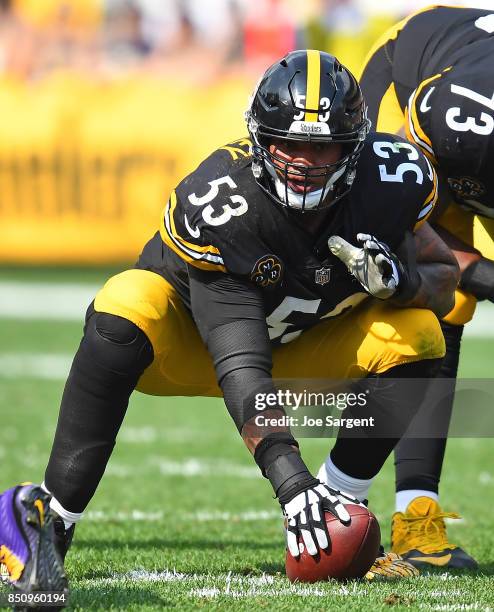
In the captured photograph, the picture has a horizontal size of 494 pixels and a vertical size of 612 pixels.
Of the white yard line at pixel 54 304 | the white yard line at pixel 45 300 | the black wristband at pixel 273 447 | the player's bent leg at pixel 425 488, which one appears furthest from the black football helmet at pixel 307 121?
the white yard line at pixel 45 300

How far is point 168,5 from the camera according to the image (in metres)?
13.6

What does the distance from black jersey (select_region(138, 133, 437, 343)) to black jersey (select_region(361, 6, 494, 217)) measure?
0.57ft

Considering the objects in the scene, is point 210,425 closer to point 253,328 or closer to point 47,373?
point 47,373

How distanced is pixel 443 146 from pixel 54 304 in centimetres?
845

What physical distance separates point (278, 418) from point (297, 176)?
0.64m

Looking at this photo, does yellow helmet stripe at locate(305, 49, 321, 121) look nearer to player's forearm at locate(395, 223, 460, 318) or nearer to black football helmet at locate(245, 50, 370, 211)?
black football helmet at locate(245, 50, 370, 211)

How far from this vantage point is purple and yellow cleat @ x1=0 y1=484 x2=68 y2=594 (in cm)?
255

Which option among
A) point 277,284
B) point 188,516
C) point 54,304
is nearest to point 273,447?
point 277,284

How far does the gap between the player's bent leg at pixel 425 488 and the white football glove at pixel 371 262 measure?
2.18 feet

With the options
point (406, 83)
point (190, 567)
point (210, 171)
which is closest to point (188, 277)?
point (210, 171)

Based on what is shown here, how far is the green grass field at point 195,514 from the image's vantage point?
2869 millimetres

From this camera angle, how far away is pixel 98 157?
12.9 meters

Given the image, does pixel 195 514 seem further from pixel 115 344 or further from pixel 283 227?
pixel 283 227

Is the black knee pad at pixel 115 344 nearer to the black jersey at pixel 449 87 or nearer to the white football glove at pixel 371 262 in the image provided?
the white football glove at pixel 371 262
